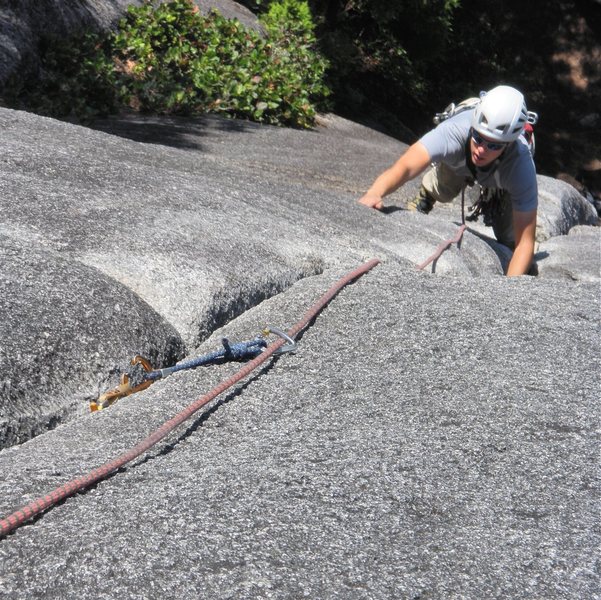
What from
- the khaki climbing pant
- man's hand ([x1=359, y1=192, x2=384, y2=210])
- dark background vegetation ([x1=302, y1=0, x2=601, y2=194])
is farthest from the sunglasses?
dark background vegetation ([x1=302, y1=0, x2=601, y2=194])

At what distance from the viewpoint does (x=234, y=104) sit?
10.3 meters

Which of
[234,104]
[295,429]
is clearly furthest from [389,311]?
[234,104]

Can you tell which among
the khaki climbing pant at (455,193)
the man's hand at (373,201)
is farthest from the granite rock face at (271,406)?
the khaki climbing pant at (455,193)

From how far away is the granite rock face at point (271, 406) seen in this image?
193 cm

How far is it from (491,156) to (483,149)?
88mm

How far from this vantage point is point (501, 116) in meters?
5.31

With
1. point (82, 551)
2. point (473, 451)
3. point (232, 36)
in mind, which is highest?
point (232, 36)

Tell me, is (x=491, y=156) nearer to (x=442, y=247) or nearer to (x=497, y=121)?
(x=497, y=121)

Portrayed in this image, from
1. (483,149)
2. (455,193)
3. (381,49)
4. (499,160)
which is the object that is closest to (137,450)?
(483,149)

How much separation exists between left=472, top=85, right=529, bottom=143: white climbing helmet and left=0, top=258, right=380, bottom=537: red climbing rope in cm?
233

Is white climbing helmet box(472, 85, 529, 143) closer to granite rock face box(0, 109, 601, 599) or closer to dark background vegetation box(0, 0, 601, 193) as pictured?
granite rock face box(0, 109, 601, 599)

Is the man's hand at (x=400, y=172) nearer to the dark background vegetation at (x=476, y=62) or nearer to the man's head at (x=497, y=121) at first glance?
the man's head at (x=497, y=121)

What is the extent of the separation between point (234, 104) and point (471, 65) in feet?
36.2

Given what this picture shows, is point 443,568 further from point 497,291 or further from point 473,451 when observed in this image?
point 497,291
